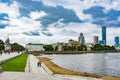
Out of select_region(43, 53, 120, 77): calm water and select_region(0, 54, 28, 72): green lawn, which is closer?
select_region(0, 54, 28, 72): green lawn

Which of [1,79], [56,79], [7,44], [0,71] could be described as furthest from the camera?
[7,44]

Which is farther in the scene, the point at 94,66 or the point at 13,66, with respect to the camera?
the point at 94,66

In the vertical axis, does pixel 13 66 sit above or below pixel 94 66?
above

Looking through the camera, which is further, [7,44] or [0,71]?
[7,44]

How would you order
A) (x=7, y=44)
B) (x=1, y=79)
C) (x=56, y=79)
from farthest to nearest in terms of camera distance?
(x=7, y=44) < (x=56, y=79) < (x=1, y=79)

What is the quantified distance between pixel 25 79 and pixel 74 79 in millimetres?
4579

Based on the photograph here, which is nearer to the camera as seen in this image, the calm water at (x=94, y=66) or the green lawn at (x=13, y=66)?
the green lawn at (x=13, y=66)

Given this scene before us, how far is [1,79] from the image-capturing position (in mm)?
23250

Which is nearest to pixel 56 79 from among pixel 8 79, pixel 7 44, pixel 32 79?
pixel 32 79

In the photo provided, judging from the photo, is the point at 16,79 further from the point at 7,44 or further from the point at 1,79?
the point at 7,44

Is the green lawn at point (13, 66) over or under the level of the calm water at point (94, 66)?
over

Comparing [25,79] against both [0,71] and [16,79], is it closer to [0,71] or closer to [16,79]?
[16,79]

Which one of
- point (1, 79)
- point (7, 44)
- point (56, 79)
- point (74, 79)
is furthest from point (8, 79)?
point (7, 44)

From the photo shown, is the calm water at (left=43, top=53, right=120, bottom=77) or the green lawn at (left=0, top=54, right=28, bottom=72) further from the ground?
the green lawn at (left=0, top=54, right=28, bottom=72)
